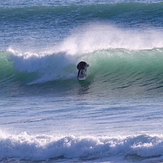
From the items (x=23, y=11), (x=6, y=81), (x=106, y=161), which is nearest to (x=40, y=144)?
(x=106, y=161)

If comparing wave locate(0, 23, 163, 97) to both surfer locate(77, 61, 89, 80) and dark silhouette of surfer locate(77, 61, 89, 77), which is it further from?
dark silhouette of surfer locate(77, 61, 89, 77)

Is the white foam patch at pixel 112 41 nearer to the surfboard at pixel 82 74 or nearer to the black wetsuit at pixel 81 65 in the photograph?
the surfboard at pixel 82 74

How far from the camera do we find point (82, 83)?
22219 millimetres

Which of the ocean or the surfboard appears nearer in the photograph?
the ocean

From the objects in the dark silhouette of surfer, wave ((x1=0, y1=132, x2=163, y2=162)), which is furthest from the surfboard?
wave ((x1=0, y1=132, x2=163, y2=162))

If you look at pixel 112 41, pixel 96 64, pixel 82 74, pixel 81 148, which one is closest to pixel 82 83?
pixel 82 74

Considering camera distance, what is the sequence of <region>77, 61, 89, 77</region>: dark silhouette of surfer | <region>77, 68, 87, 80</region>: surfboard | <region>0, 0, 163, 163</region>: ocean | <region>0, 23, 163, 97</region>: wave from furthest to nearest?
1. <region>77, 68, 87, 80</region>: surfboard
2. <region>77, 61, 89, 77</region>: dark silhouette of surfer
3. <region>0, 23, 163, 97</region>: wave
4. <region>0, 0, 163, 163</region>: ocean

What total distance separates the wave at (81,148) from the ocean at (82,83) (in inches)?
0.8

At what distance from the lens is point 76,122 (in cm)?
1593

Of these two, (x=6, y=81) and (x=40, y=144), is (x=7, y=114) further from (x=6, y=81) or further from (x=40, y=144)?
(x=6, y=81)

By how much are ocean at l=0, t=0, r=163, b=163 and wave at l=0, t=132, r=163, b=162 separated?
0.07 feet

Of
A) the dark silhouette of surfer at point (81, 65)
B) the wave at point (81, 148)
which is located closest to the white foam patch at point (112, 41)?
the dark silhouette of surfer at point (81, 65)

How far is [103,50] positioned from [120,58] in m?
1.05

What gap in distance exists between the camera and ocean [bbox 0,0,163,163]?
45.6 ft
